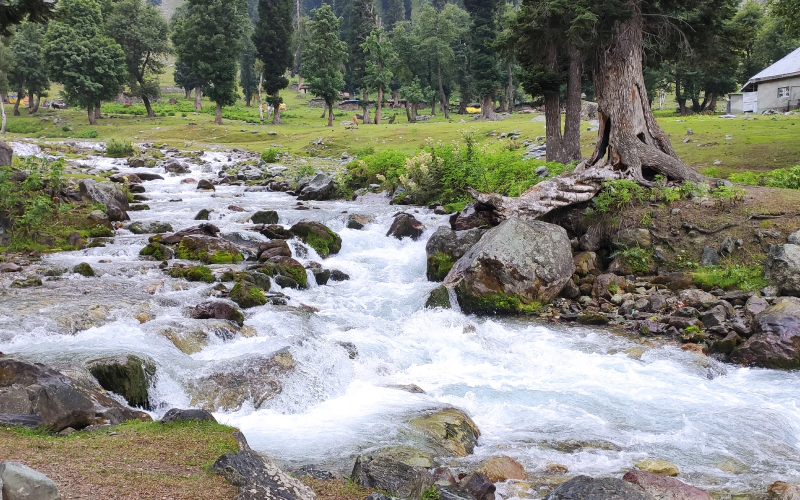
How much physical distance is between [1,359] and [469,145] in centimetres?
1919

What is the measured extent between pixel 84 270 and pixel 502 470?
12.2 meters

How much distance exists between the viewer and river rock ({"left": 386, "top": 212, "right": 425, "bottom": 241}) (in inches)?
798

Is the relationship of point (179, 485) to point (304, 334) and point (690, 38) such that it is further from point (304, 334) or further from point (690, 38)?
point (690, 38)

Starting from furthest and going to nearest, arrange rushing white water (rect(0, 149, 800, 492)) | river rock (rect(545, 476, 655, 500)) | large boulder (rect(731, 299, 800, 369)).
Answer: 1. large boulder (rect(731, 299, 800, 369))
2. rushing white water (rect(0, 149, 800, 492))
3. river rock (rect(545, 476, 655, 500))

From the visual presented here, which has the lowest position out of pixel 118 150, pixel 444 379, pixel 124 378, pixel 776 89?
pixel 444 379

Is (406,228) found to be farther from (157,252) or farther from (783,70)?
(783,70)

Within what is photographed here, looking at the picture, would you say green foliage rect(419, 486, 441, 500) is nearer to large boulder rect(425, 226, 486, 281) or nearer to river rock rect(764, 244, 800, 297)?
river rock rect(764, 244, 800, 297)

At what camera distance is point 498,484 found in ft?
23.3

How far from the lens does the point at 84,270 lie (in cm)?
1517

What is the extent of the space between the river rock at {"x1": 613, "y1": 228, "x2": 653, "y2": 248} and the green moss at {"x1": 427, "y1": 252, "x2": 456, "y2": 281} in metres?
4.47

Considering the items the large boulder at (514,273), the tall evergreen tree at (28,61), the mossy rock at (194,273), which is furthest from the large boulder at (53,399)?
the tall evergreen tree at (28,61)

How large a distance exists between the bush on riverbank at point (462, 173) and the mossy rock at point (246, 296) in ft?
30.3

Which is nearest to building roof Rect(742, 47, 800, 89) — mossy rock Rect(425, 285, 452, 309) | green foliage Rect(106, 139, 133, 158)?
mossy rock Rect(425, 285, 452, 309)

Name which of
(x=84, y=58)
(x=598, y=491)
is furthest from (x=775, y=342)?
(x=84, y=58)
